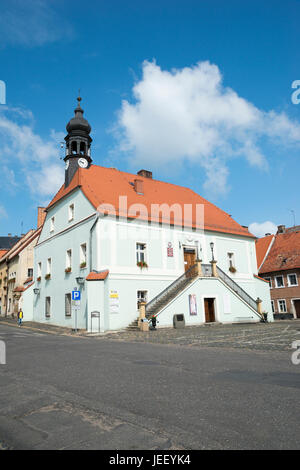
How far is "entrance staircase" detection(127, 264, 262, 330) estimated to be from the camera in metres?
23.1

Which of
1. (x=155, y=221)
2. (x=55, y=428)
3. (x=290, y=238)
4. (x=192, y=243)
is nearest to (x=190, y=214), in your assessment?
(x=192, y=243)

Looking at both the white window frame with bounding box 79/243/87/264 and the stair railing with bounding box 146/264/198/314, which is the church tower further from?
the stair railing with bounding box 146/264/198/314

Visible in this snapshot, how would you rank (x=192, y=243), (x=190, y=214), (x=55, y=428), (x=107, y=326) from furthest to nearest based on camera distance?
(x=190, y=214) → (x=192, y=243) → (x=107, y=326) → (x=55, y=428)

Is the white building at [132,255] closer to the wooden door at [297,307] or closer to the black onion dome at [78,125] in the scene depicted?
the black onion dome at [78,125]

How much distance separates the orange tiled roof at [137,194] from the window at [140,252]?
195 centimetres

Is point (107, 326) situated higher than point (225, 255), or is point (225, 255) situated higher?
point (225, 255)

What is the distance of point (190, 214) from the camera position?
99.4ft

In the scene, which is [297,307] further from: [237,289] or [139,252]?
[139,252]

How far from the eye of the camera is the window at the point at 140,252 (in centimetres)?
2481

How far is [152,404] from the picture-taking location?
4.95 metres

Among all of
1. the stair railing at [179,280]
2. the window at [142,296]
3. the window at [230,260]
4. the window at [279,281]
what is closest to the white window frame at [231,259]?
the window at [230,260]
